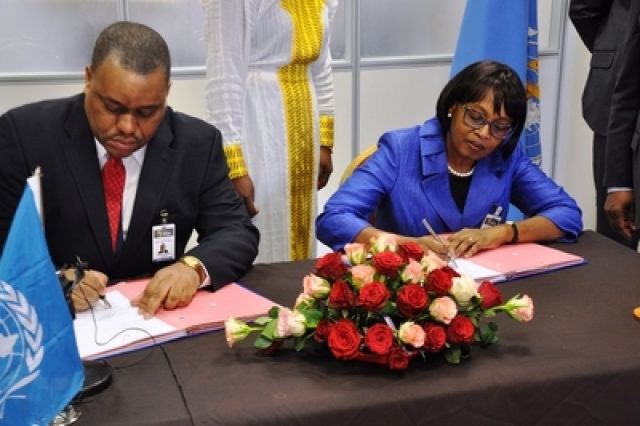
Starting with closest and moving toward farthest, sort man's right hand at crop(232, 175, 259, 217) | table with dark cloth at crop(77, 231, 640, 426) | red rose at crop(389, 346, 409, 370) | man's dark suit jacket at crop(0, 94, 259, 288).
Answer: table with dark cloth at crop(77, 231, 640, 426) → red rose at crop(389, 346, 409, 370) → man's dark suit jacket at crop(0, 94, 259, 288) → man's right hand at crop(232, 175, 259, 217)

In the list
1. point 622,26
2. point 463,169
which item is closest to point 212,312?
point 463,169

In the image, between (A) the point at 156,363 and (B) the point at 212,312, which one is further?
(B) the point at 212,312

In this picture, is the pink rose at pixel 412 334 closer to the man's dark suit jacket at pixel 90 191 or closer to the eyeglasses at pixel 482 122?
the man's dark suit jacket at pixel 90 191

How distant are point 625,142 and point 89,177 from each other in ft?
6.01

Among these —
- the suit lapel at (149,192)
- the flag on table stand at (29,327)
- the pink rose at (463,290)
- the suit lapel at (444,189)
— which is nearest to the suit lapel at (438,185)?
the suit lapel at (444,189)

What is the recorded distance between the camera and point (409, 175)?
2.44 meters

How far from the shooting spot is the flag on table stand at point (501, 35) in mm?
3809

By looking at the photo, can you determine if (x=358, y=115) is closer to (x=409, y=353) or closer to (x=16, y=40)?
(x=16, y=40)

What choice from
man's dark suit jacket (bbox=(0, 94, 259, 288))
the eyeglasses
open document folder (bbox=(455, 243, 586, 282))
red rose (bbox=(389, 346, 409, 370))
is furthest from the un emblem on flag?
the eyeglasses

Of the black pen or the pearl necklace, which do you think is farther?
the pearl necklace

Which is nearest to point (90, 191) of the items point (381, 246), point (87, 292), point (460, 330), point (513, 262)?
point (87, 292)

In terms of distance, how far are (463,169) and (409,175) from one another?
18cm

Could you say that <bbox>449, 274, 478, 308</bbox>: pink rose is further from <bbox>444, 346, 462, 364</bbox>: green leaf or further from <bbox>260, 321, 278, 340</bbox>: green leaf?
<bbox>260, 321, 278, 340</bbox>: green leaf

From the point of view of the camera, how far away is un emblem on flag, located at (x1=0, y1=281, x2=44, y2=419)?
1167 mm
